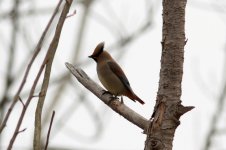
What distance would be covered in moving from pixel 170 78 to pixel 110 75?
104 inches

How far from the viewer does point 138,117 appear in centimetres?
273

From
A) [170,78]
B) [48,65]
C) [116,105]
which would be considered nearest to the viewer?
[48,65]

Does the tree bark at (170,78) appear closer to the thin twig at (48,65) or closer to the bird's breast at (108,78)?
the thin twig at (48,65)

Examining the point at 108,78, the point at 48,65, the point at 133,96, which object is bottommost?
the point at 48,65

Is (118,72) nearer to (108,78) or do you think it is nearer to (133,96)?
(108,78)

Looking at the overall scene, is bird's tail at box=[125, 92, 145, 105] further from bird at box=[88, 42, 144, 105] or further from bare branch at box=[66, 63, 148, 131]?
bare branch at box=[66, 63, 148, 131]

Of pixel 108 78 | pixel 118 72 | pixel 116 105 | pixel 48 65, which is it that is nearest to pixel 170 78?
pixel 116 105

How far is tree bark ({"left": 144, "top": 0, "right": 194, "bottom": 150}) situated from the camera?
98.9 inches

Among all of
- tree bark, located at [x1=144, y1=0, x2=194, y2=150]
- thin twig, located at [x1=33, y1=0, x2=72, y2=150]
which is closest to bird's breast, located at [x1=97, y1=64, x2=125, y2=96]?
tree bark, located at [x1=144, y1=0, x2=194, y2=150]

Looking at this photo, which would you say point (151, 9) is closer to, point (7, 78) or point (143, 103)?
point (7, 78)

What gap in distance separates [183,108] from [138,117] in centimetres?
26

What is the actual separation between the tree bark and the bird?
7.71 feet

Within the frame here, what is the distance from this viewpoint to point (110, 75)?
5137 mm

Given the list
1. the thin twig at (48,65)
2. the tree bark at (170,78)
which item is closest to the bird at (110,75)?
the tree bark at (170,78)
